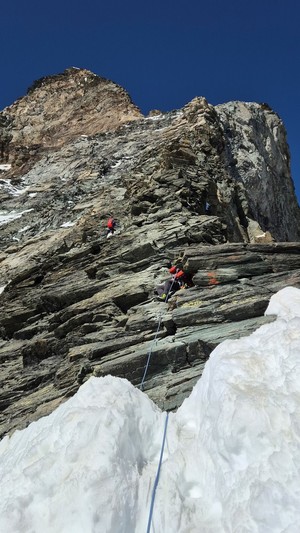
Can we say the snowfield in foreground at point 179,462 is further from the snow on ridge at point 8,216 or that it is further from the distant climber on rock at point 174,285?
the snow on ridge at point 8,216

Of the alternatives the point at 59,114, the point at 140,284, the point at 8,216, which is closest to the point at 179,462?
the point at 140,284

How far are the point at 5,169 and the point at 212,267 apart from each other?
54.4 meters

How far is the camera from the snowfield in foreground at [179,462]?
4645 millimetres

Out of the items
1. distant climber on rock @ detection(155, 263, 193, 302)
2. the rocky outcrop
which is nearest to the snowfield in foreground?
the rocky outcrop

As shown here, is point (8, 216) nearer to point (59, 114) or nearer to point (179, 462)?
point (59, 114)

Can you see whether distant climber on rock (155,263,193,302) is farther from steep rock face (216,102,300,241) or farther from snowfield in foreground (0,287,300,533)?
steep rock face (216,102,300,241)

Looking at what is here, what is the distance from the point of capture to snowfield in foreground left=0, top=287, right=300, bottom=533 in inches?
183

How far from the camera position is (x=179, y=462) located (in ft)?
19.1

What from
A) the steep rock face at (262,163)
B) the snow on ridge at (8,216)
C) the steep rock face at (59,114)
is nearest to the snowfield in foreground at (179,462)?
the steep rock face at (262,163)

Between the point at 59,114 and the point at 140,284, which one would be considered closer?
the point at 140,284

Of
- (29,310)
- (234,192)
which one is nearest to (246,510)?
(29,310)

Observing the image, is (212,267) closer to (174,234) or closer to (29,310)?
(174,234)

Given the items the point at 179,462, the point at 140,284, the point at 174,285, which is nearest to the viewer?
the point at 179,462

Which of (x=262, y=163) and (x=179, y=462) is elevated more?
(x=262, y=163)
